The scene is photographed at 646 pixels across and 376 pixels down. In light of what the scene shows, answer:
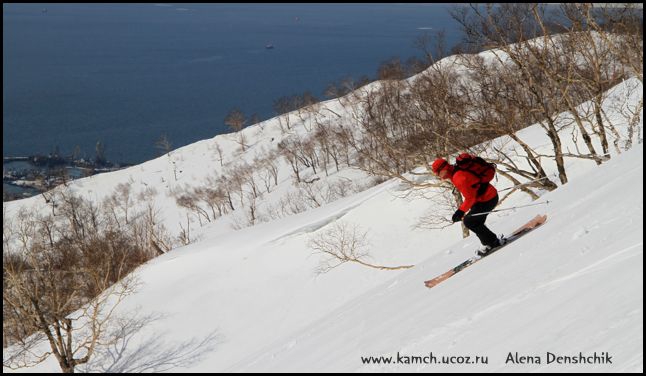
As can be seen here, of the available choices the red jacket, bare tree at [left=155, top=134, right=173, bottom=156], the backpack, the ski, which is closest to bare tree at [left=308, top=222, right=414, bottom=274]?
the ski

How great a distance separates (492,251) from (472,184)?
134 cm

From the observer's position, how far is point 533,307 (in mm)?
5211

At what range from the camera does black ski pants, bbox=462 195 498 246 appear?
861 centimetres

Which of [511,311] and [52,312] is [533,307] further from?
[52,312]

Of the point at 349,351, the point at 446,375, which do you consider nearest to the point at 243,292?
the point at 349,351

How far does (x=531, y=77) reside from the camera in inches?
621

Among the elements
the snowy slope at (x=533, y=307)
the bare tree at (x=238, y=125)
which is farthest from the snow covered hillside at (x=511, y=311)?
the bare tree at (x=238, y=125)

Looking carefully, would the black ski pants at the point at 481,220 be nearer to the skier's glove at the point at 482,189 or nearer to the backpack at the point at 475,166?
the skier's glove at the point at 482,189

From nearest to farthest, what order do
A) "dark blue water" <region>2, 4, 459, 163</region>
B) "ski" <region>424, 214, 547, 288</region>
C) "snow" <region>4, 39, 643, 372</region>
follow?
1. "snow" <region>4, 39, 643, 372</region>
2. "ski" <region>424, 214, 547, 288</region>
3. "dark blue water" <region>2, 4, 459, 163</region>

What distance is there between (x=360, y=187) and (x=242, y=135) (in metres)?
44.1

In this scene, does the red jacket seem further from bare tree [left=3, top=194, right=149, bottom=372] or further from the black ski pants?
bare tree [left=3, top=194, right=149, bottom=372]

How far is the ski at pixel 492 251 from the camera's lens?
8.58 metres

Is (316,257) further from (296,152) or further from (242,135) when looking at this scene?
(242,135)

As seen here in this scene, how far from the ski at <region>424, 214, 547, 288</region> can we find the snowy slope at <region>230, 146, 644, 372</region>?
23 cm
